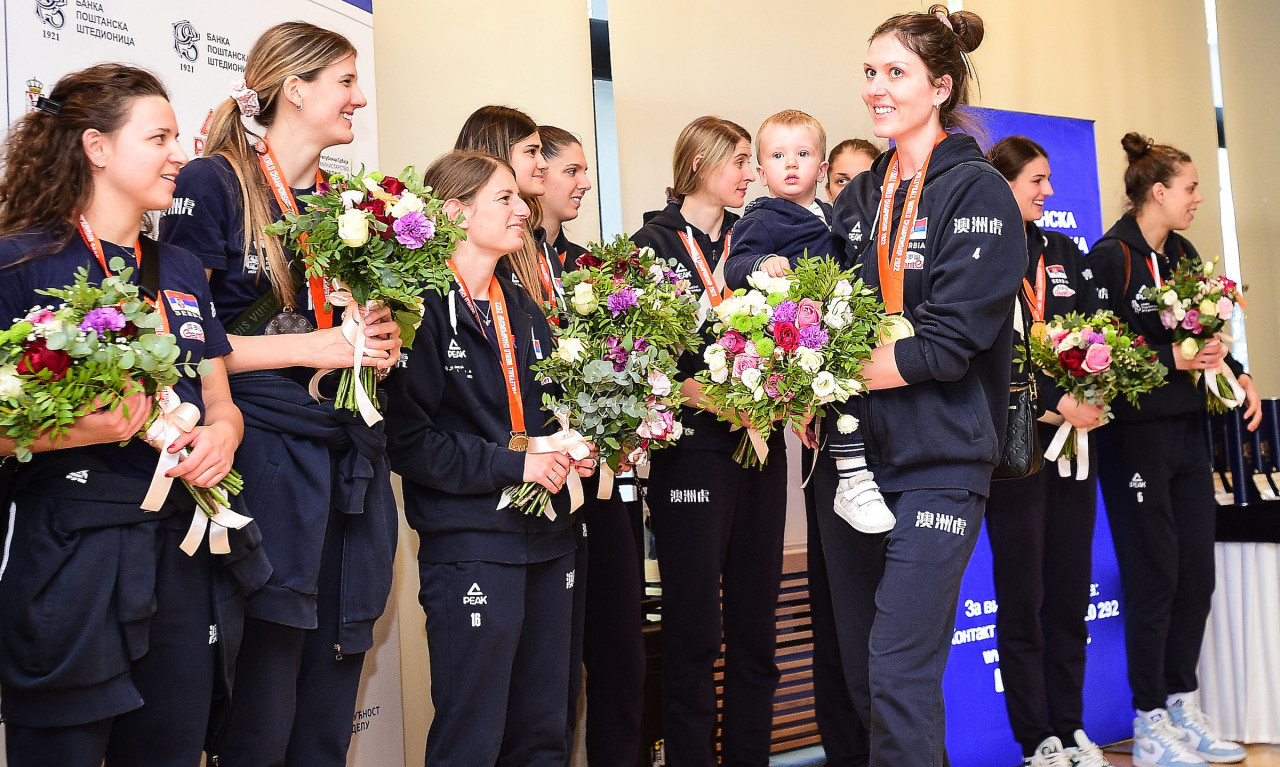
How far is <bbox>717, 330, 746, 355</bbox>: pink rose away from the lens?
2.76 metres

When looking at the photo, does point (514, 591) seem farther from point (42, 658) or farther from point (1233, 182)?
point (1233, 182)

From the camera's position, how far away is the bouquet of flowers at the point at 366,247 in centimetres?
245

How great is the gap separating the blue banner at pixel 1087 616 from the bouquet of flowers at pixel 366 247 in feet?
7.49

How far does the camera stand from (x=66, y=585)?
2.07m

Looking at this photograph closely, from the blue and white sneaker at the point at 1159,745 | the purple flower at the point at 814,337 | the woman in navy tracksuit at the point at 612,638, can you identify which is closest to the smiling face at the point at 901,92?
the purple flower at the point at 814,337

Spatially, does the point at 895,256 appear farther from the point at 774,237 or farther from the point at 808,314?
the point at 774,237

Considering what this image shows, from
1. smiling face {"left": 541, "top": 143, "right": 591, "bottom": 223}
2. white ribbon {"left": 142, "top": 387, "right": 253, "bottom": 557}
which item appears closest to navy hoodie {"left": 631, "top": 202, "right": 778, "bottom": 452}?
smiling face {"left": 541, "top": 143, "right": 591, "bottom": 223}

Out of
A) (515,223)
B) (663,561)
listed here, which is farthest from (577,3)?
(663,561)

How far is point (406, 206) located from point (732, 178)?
1.73m

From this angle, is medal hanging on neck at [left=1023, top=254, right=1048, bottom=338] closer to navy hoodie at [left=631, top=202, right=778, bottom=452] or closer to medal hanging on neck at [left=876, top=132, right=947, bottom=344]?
navy hoodie at [left=631, top=202, right=778, bottom=452]

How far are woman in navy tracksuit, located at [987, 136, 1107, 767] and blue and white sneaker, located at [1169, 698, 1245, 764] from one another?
1.95 feet

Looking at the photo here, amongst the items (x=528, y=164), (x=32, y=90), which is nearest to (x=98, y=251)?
(x=32, y=90)

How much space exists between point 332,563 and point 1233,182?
6.60m

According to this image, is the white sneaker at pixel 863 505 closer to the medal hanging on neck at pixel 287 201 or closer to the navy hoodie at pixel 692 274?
the navy hoodie at pixel 692 274
